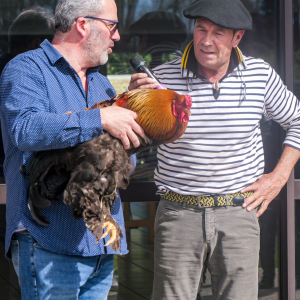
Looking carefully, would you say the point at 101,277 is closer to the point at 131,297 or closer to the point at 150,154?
the point at 150,154

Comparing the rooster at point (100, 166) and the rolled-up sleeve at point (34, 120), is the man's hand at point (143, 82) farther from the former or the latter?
the rolled-up sleeve at point (34, 120)

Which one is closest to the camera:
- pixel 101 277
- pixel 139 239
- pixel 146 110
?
pixel 146 110

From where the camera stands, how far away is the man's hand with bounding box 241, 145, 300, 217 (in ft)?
6.45

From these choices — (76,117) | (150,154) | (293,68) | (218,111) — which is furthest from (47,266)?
(293,68)

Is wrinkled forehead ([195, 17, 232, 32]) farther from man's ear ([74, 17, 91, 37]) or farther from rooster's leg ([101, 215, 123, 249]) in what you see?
rooster's leg ([101, 215, 123, 249])

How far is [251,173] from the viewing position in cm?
196

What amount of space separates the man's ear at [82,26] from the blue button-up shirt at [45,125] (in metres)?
0.12

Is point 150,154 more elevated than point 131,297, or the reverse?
point 150,154

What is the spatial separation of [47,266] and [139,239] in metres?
1.51

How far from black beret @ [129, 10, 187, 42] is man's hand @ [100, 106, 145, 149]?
58.7 inches

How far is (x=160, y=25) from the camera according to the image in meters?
2.67

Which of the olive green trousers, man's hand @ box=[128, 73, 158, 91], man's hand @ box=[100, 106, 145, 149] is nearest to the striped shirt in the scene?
the olive green trousers

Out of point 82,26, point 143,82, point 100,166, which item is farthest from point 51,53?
point 100,166

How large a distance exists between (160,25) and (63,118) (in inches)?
64.5
